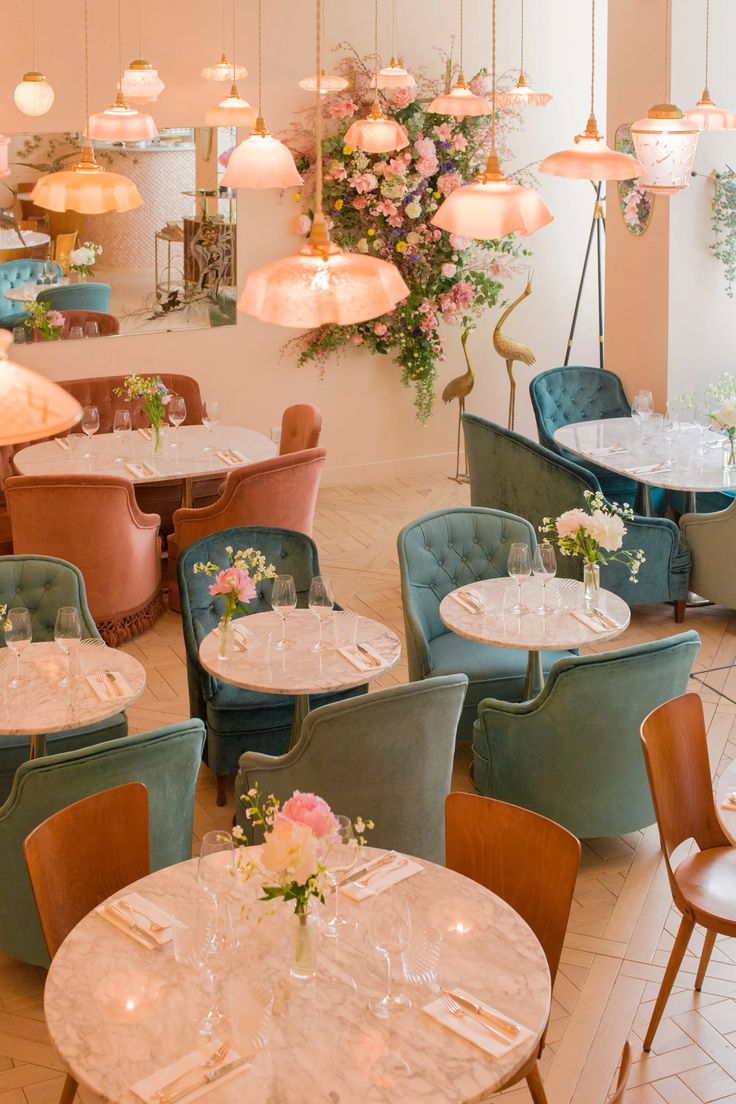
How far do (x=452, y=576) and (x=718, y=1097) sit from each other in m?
2.66

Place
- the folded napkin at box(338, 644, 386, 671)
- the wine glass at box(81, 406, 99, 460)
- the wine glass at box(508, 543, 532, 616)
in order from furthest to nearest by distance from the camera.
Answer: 1. the wine glass at box(81, 406, 99, 460)
2. the wine glass at box(508, 543, 532, 616)
3. the folded napkin at box(338, 644, 386, 671)

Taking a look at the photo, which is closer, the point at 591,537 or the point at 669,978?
the point at 669,978

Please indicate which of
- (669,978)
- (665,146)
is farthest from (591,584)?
(665,146)

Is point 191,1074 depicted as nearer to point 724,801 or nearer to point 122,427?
point 724,801

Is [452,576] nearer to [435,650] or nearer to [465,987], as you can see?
[435,650]

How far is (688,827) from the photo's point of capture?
419 centimetres

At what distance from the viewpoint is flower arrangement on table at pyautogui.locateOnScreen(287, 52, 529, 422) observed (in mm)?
9086

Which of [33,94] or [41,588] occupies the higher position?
[33,94]

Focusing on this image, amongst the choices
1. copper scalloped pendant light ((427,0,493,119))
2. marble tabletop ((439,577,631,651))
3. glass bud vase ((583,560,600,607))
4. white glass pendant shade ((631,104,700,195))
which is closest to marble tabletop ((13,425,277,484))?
copper scalloped pendant light ((427,0,493,119))

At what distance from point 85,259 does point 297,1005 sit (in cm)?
658

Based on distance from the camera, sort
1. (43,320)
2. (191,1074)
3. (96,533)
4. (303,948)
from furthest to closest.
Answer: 1. (43,320)
2. (96,533)
3. (303,948)
4. (191,1074)

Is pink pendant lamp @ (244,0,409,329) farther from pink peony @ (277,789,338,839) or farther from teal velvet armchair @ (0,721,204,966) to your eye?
teal velvet armchair @ (0,721,204,966)

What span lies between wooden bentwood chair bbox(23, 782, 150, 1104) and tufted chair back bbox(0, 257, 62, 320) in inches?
213

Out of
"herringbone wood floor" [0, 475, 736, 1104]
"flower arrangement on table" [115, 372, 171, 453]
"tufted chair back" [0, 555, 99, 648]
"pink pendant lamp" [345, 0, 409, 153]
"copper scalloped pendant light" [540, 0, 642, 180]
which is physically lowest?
"herringbone wood floor" [0, 475, 736, 1104]
